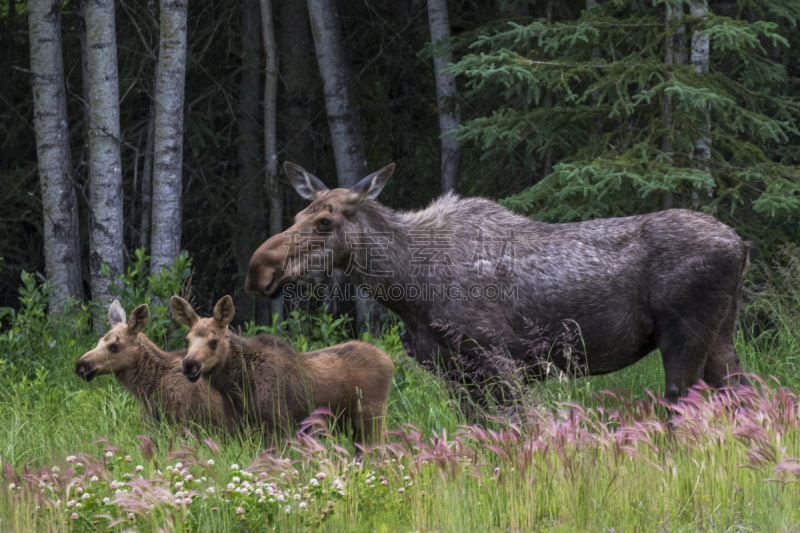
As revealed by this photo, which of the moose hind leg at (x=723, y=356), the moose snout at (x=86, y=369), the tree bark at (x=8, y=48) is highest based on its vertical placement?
the tree bark at (x=8, y=48)

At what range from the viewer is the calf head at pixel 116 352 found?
5.61m

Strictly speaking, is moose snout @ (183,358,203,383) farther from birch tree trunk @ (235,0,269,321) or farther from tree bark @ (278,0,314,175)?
tree bark @ (278,0,314,175)

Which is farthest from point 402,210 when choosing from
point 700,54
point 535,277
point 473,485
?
point 700,54

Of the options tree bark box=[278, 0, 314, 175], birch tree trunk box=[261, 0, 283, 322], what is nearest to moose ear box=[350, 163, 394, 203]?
birch tree trunk box=[261, 0, 283, 322]

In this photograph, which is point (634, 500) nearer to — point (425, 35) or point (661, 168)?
point (661, 168)

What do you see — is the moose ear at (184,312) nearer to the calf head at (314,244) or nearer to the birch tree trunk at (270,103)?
the calf head at (314,244)

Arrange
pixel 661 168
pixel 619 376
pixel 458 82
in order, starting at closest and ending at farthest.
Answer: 1. pixel 619 376
2. pixel 661 168
3. pixel 458 82

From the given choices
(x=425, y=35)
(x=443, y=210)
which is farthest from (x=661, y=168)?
(x=425, y=35)

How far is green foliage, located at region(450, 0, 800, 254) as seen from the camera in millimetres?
7133

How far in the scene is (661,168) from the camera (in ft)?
23.6

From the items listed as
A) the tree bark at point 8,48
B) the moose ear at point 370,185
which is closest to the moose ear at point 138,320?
the moose ear at point 370,185

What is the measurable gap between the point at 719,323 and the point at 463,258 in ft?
5.97

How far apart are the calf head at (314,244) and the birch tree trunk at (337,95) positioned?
5306 mm

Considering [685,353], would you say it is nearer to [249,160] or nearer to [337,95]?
[337,95]
